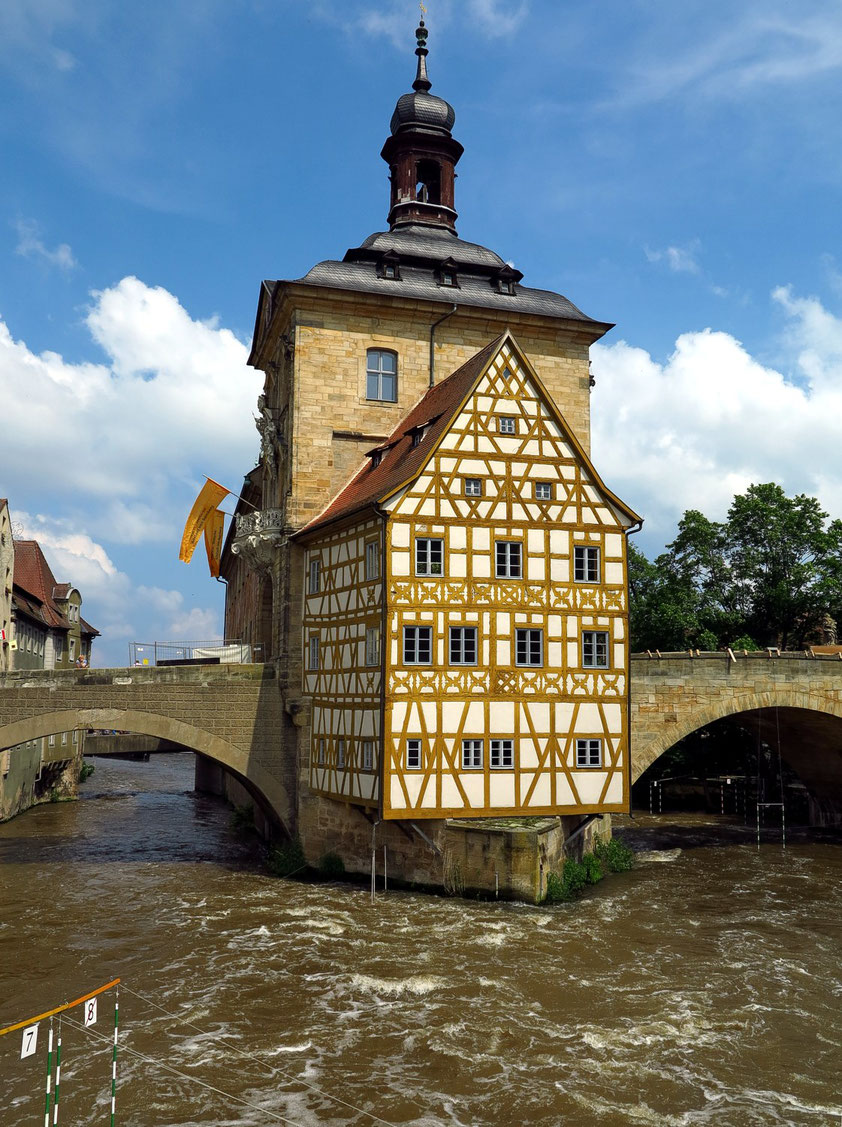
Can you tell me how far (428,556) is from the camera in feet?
73.8

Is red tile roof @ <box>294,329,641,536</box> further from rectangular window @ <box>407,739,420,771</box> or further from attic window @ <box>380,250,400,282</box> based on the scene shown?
rectangular window @ <box>407,739,420,771</box>

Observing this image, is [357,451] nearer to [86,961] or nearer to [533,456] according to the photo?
[533,456]

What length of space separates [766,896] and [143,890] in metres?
15.2

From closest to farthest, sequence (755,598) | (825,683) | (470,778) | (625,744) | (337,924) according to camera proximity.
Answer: (337,924), (470,778), (625,744), (825,683), (755,598)

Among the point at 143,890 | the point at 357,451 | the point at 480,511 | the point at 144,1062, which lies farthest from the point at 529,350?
the point at 144,1062

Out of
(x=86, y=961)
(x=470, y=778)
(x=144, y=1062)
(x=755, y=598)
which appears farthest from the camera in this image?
(x=755, y=598)

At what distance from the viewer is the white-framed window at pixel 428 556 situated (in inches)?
884

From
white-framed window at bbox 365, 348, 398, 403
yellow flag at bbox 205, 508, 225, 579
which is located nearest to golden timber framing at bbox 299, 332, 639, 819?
white-framed window at bbox 365, 348, 398, 403

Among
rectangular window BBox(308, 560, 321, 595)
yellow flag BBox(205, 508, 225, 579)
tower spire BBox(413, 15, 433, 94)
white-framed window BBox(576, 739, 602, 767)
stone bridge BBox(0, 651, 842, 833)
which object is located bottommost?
white-framed window BBox(576, 739, 602, 767)

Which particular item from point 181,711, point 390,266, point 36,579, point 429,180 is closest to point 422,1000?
point 181,711

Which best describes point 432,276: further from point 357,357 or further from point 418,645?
point 418,645

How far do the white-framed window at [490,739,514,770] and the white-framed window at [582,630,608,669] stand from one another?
2.67 metres

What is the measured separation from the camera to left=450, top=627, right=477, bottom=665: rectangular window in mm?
22328

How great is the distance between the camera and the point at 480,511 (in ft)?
75.2
